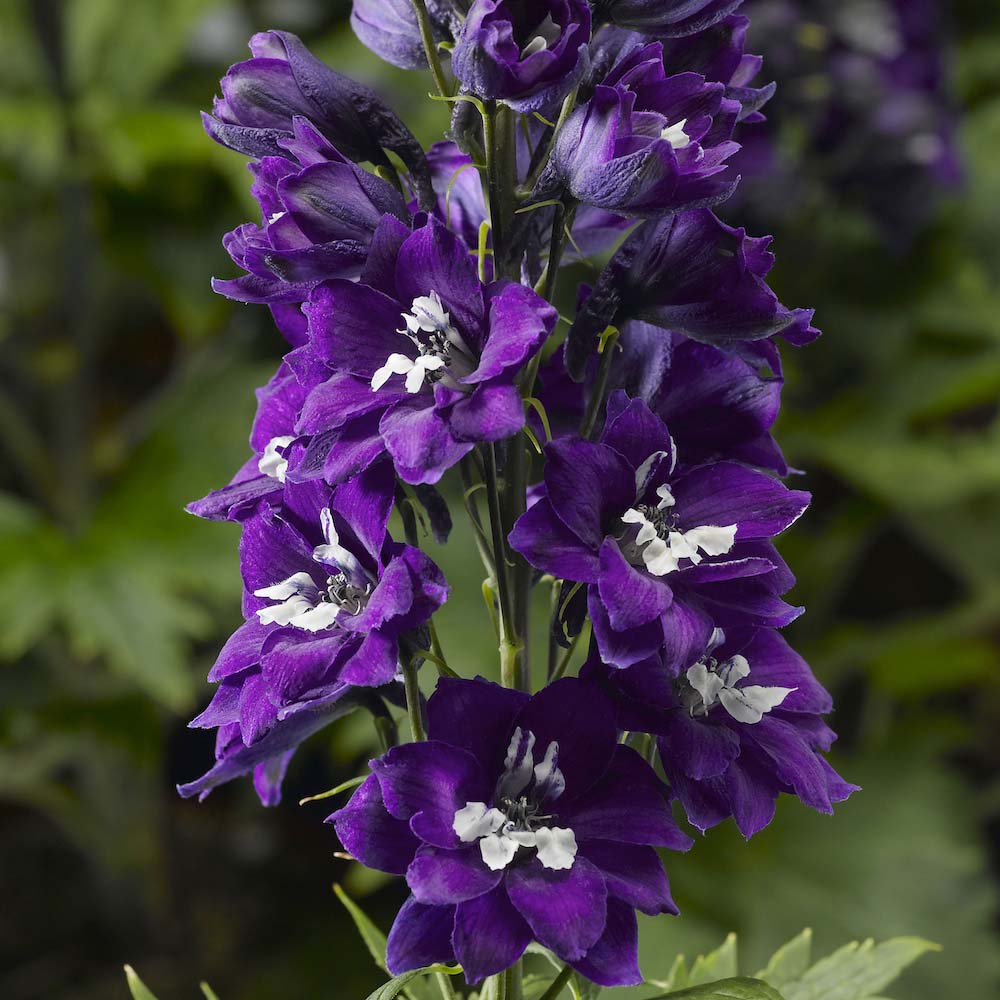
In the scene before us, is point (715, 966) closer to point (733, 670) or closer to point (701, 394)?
point (733, 670)

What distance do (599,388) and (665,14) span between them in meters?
0.20

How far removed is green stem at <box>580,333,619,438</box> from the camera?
683 mm

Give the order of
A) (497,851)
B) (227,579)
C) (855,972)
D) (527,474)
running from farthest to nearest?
(227,579) → (855,972) → (527,474) → (497,851)

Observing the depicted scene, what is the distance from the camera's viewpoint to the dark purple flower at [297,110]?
0.67 metres

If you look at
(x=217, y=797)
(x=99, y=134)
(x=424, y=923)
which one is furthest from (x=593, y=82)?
(x=217, y=797)

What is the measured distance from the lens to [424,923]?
2.03 ft

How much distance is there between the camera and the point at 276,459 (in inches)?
26.6

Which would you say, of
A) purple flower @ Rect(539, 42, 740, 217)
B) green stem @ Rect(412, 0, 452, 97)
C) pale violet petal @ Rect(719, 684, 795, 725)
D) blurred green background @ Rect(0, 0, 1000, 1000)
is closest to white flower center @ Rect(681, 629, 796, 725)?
pale violet petal @ Rect(719, 684, 795, 725)

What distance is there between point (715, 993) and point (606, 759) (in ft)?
0.50

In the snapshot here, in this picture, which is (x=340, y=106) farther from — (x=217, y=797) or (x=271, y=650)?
(x=217, y=797)

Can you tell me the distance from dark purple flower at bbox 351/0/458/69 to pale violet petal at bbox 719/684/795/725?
0.40 meters

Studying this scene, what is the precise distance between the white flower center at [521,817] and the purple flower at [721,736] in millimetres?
49

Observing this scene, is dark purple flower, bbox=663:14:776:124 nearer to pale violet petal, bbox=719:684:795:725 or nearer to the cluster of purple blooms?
the cluster of purple blooms

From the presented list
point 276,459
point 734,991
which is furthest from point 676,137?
point 734,991
